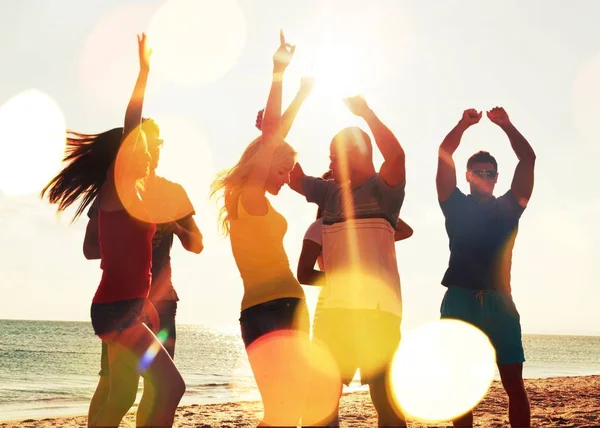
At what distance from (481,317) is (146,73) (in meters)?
3.11

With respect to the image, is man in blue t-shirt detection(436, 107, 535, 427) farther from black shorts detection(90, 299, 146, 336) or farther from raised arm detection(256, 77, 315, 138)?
black shorts detection(90, 299, 146, 336)

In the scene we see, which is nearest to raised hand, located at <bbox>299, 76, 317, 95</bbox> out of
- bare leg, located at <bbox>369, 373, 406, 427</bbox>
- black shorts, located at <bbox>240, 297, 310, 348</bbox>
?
black shorts, located at <bbox>240, 297, 310, 348</bbox>

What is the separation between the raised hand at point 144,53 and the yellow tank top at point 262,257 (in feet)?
4.01

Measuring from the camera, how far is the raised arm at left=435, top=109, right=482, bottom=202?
498cm

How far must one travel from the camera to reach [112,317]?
148 inches

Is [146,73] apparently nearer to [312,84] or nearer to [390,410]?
[312,84]

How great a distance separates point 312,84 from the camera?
12.4 feet

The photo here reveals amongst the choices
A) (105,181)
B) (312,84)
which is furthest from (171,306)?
(312,84)

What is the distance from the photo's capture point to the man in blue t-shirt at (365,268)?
11.4 ft

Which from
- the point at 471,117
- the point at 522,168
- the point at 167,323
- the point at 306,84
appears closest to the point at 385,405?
the point at 306,84

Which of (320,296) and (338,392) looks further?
(320,296)

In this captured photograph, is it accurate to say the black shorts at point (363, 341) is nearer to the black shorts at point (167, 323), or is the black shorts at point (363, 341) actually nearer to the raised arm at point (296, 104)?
the raised arm at point (296, 104)

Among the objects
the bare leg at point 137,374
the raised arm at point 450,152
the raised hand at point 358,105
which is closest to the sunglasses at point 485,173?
the raised arm at point 450,152

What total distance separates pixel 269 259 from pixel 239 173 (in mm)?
542
